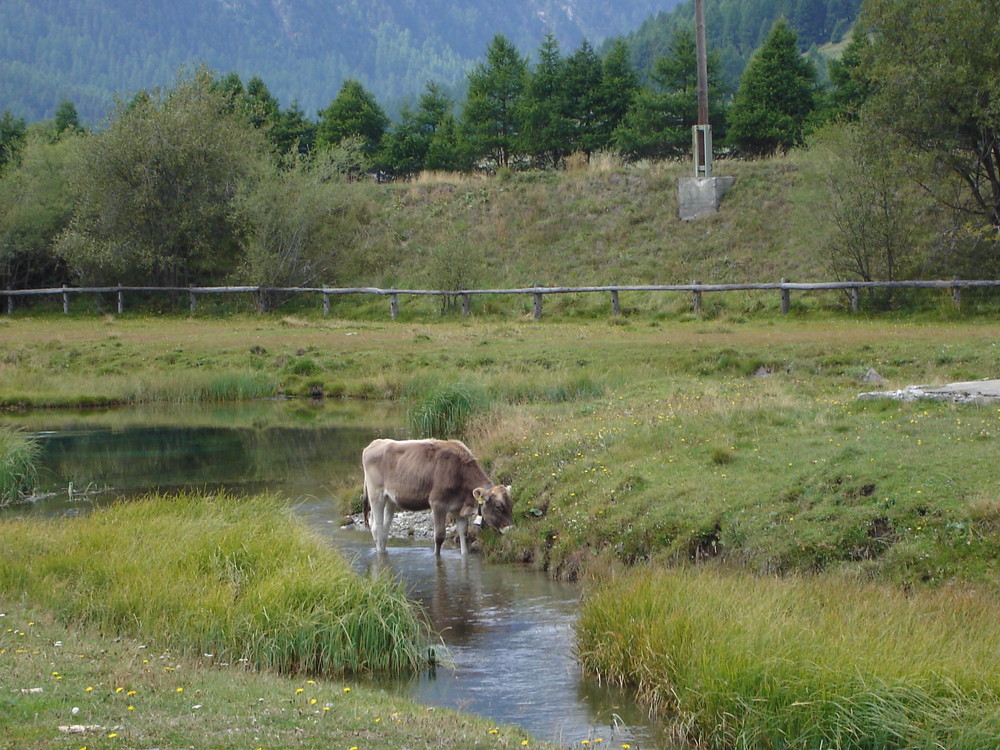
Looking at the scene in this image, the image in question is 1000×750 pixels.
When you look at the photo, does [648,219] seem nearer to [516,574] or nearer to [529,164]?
[529,164]

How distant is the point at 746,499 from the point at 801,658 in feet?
17.5

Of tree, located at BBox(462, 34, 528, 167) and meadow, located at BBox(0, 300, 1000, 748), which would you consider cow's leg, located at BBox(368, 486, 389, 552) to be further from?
tree, located at BBox(462, 34, 528, 167)

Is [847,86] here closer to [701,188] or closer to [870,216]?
[701,188]

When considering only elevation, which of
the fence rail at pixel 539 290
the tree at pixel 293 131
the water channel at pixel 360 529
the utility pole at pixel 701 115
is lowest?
the water channel at pixel 360 529

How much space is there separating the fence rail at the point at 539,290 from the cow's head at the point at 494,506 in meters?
24.7

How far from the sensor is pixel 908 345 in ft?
88.3

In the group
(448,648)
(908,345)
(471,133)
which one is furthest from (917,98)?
(471,133)

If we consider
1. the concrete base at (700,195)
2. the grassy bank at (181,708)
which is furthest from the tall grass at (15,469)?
the concrete base at (700,195)

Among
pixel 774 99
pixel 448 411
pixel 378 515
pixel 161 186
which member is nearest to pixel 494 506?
pixel 378 515

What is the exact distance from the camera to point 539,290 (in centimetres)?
4197

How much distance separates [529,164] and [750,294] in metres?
26.9

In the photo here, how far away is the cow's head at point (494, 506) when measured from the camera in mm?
15203

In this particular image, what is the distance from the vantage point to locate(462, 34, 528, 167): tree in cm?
6675

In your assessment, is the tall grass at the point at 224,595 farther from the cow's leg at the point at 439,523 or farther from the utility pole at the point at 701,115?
the utility pole at the point at 701,115
